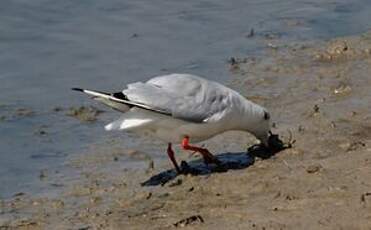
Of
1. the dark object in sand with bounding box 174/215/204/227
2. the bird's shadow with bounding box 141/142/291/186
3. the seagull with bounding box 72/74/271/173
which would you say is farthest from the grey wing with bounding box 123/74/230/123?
the dark object in sand with bounding box 174/215/204/227

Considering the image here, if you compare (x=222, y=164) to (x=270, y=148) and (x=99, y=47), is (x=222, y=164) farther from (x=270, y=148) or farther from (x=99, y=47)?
(x=99, y=47)

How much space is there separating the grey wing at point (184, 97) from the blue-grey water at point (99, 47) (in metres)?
1.16

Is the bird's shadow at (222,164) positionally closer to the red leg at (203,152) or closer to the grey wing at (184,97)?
the red leg at (203,152)

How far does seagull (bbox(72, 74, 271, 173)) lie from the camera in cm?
780

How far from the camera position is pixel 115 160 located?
8695mm

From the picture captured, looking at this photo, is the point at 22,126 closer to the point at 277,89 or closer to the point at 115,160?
the point at 115,160

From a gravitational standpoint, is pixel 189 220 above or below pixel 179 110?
below

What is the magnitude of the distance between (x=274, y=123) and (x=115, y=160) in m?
1.61

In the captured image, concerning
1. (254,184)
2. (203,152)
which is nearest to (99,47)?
(203,152)

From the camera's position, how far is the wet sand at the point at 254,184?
649cm

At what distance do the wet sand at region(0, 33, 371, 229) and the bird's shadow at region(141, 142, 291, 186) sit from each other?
0.04 feet

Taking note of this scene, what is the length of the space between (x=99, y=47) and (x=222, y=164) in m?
4.54

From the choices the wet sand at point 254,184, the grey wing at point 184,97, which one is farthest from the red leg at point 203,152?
the grey wing at point 184,97

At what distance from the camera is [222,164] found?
8.20m
